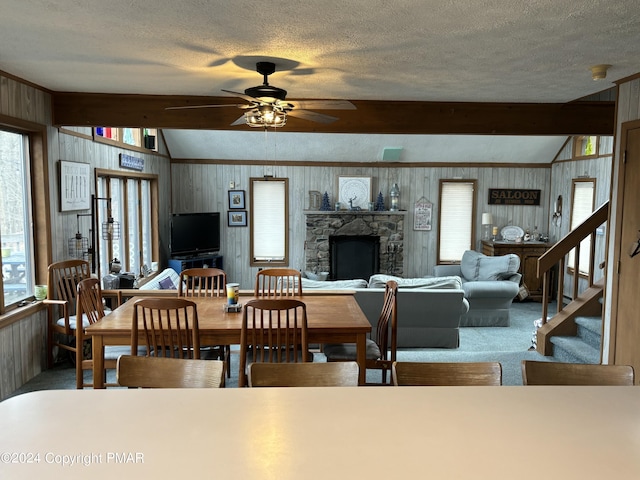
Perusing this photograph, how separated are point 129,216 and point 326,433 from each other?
19.8 feet

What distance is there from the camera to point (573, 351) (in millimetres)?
4641

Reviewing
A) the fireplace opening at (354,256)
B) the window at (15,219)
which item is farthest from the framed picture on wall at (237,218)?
the window at (15,219)

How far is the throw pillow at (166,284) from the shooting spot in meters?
5.89

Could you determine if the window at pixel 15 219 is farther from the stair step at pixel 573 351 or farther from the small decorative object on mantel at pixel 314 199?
the small decorative object on mantel at pixel 314 199

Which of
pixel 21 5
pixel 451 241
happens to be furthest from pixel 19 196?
pixel 451 241

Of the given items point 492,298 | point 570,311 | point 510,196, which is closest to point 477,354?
point 570,311

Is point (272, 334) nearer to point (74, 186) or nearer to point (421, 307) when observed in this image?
point (421, 307)

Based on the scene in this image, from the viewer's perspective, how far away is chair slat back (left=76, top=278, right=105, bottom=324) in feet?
11.9

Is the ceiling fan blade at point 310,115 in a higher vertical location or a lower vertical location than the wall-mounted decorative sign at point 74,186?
higher

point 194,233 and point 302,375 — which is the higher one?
point 194,233

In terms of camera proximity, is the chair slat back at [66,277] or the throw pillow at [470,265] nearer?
the chair slat back at [66,277]

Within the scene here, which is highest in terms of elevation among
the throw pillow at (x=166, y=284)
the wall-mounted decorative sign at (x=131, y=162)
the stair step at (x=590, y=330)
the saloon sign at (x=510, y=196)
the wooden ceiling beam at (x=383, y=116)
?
the wooden ceiling beam at (x=383, y=116)

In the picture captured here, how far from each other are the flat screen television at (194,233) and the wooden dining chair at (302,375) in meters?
6.22

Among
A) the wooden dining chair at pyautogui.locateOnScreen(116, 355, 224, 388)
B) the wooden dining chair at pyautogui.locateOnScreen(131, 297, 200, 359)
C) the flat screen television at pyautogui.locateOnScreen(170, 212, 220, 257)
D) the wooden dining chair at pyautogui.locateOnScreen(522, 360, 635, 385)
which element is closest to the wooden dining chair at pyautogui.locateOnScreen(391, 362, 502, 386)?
the wooden dining chair at pyautogui.locateOnScreen(522, 360, 635, 385)
